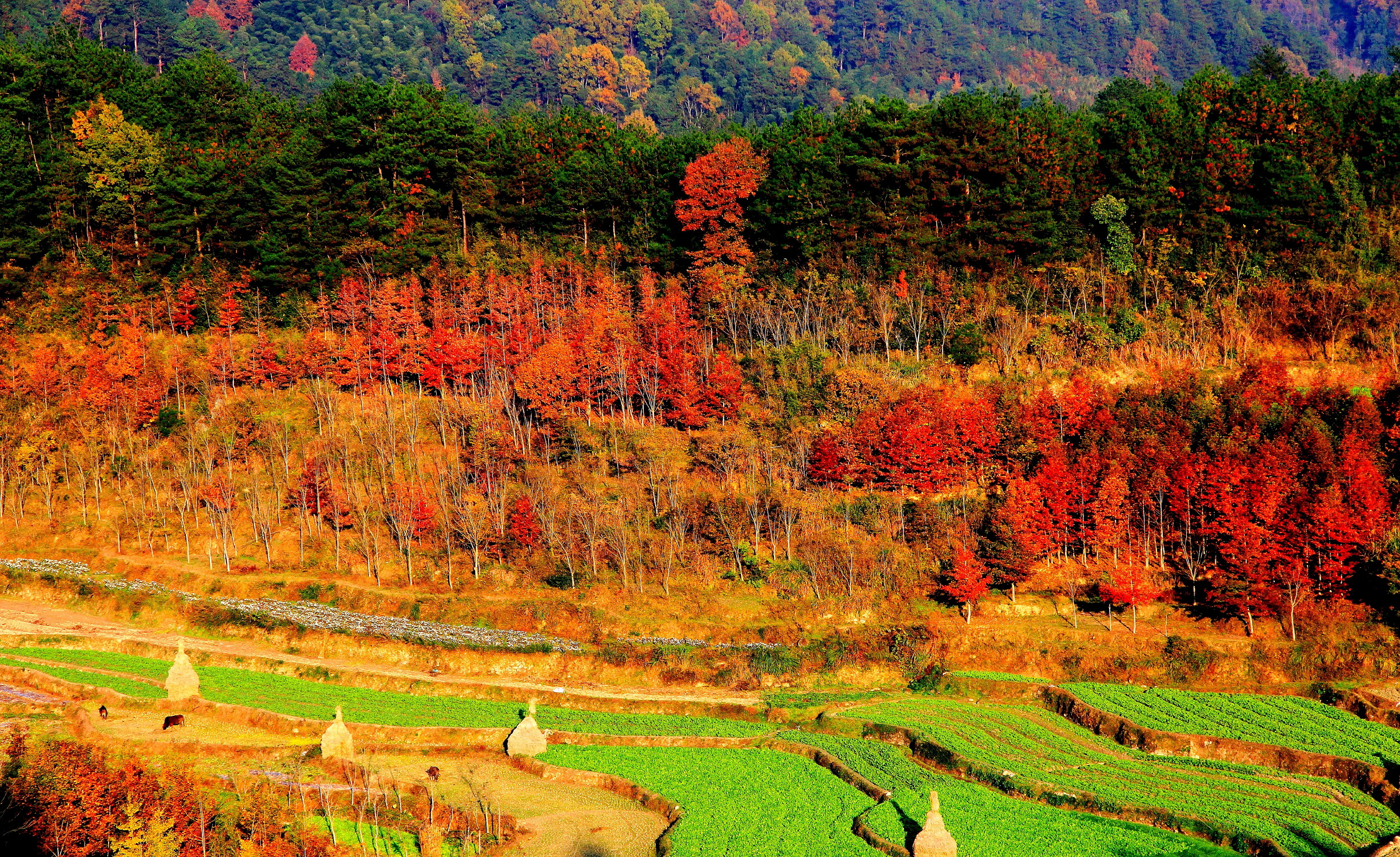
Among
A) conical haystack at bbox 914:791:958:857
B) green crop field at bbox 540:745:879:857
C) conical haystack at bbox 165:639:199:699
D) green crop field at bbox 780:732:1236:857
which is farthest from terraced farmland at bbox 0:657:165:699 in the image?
conical haystack at bbox 914:791:958:857

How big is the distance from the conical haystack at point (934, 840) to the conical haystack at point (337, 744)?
21.7 metres

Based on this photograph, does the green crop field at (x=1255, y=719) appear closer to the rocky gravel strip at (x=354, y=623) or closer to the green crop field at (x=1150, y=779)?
the green crop field at (x=1150, y=779)

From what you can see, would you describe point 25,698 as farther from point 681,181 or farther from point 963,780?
point 681,181

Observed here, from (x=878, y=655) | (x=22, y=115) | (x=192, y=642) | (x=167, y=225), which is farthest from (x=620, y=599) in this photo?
(x=22, y=115)

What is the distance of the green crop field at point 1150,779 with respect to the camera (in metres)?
42.0

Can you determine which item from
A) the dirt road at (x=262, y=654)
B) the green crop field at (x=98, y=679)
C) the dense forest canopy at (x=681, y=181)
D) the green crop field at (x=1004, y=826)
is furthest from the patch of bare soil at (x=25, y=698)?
the dense forest canopy at (x=681, y=181)

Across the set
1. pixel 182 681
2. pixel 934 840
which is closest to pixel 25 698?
pixel 182 681

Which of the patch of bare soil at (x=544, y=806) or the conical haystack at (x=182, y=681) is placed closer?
the patch of bare soil at (x=544, y=806)

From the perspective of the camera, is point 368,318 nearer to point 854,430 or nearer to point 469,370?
point 469,370

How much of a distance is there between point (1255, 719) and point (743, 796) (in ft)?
63.5

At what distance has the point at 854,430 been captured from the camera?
70562mm

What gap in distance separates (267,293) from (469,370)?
16.2 meters

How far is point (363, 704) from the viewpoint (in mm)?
57125

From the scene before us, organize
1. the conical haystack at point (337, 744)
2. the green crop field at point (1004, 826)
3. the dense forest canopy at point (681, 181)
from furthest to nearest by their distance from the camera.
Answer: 1. the dense forest canopy at point (681, 181)
2. the conical haystack at point (337, 744)
3. the green crop field at point (1004, 826)
